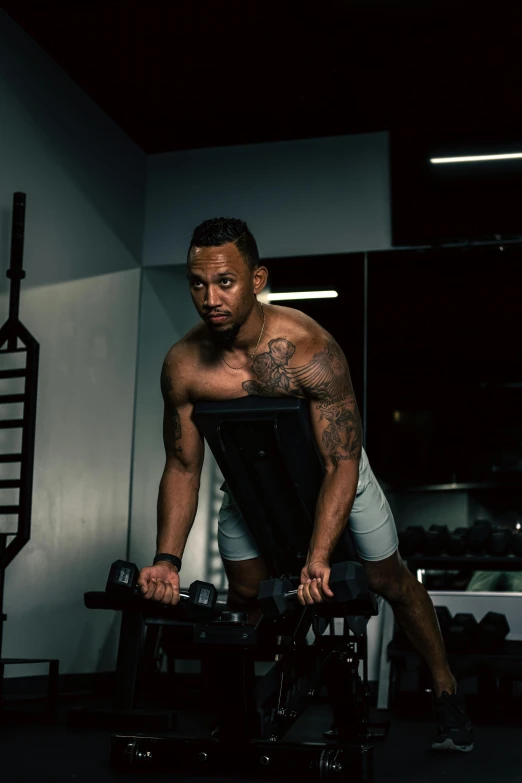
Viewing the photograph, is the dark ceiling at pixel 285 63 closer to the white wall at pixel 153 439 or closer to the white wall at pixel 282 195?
the white wall at pixel 282 195

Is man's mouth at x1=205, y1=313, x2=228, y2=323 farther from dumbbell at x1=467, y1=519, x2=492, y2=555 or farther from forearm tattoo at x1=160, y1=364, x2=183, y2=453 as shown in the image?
dumbbell at x1=467, y1=519, x2=492, y2=555

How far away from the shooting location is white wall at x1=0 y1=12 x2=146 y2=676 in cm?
439

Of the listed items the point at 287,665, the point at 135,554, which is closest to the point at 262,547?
the point at 287,665

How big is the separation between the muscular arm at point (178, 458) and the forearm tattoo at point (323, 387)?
211mm

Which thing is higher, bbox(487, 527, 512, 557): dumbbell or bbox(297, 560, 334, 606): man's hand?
bbox(487, 527, 512, 557): dumbbell

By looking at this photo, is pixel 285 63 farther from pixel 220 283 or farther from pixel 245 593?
pixel 245 593

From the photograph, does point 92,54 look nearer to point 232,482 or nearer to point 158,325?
point 158,325

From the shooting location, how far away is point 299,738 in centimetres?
311

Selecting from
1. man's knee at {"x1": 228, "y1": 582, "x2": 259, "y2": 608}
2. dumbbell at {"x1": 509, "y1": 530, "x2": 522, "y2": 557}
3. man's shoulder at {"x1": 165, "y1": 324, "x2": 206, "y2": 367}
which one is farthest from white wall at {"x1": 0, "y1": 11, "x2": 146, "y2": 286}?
dumbbell at {"x1": 509, "y1": 530, "x2": 522, "y2": 557}

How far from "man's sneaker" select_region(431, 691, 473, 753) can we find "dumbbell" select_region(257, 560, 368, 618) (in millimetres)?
967

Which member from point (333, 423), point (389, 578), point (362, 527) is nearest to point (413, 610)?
point (389, 578)

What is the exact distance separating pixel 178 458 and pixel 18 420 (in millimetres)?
1415

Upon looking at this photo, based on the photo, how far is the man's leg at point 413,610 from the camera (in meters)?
2.83

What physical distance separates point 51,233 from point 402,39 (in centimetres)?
195
